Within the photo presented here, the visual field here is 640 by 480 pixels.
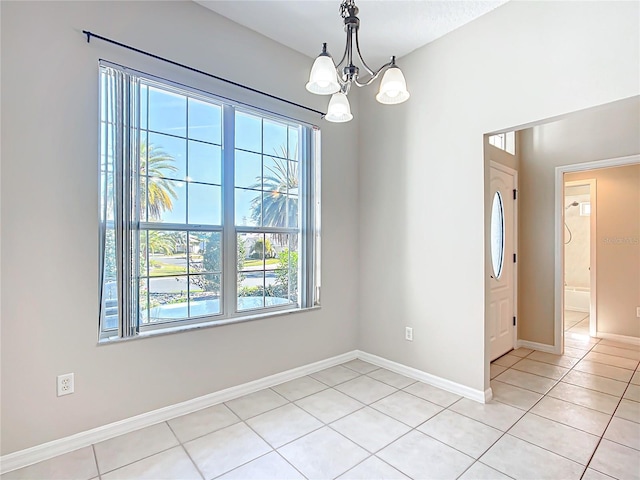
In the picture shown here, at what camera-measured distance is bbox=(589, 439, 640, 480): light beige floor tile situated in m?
1.79

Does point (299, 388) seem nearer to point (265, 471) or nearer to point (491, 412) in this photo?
point (265, 471)

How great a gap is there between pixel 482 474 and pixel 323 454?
87 centimetres

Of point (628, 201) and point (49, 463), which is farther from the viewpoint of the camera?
point (628, 201)

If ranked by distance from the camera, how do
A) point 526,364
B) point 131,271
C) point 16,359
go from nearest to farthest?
point 16,359 → point 131,271 → point 526,364

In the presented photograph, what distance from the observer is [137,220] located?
2.21 meters

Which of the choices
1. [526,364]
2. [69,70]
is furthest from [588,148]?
[69,70]

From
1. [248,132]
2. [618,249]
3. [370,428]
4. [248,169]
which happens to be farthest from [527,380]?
[248,132]

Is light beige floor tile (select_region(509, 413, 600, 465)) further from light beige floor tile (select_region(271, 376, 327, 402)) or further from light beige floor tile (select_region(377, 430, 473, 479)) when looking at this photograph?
light beige floor tile (select_region(271, 376, 327, 402))

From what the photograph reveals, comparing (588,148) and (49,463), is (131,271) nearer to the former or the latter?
(49,463)

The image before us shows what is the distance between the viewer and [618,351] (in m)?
3.87

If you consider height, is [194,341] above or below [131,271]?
below

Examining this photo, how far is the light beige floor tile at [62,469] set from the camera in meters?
1.78

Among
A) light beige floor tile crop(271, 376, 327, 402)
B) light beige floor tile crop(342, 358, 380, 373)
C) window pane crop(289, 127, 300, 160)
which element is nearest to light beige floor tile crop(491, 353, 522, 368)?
light beige floor tile crop(342, 358, 380, 373)

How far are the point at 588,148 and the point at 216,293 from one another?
4141 mm
